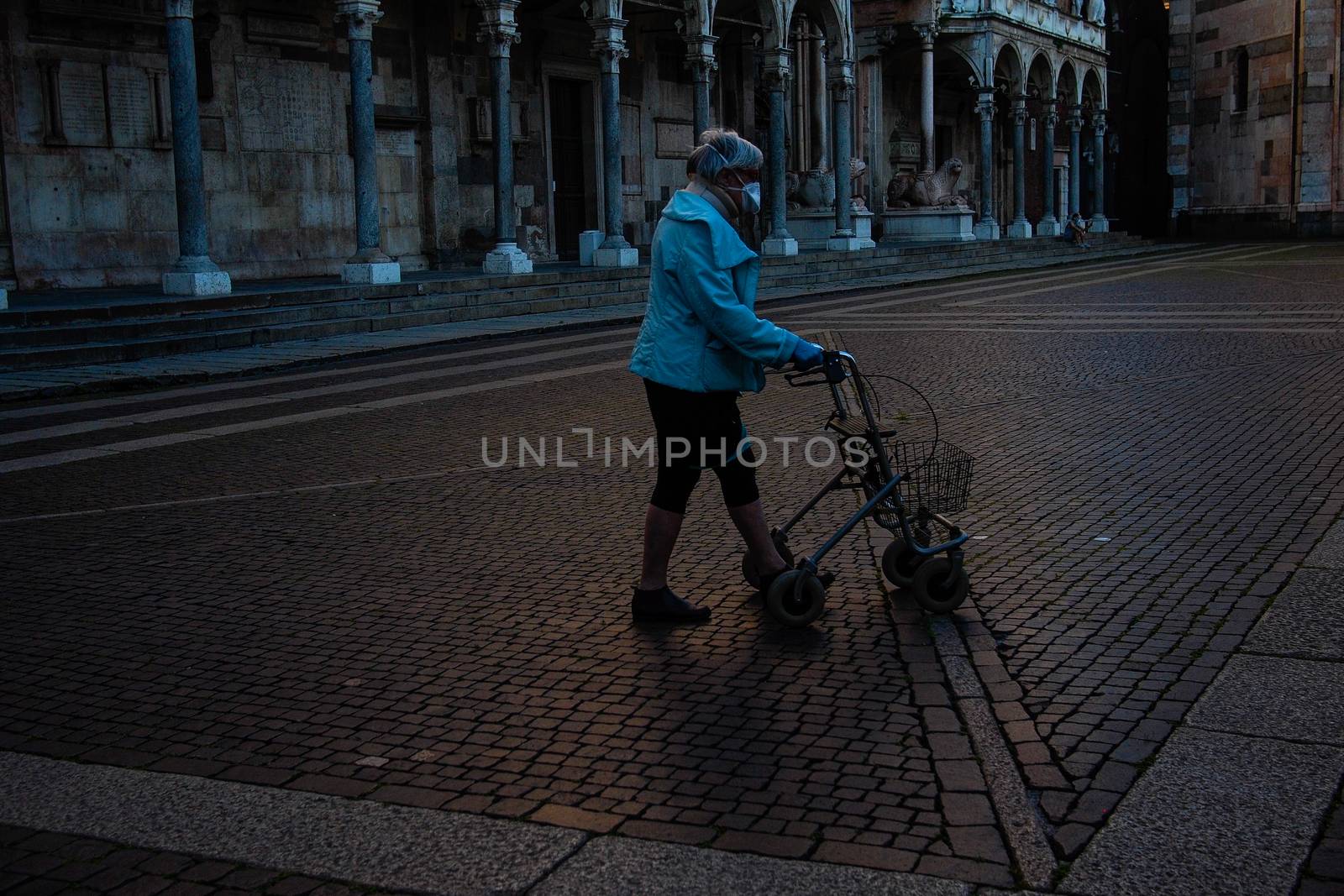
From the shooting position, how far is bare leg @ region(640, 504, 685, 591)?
16.7 ft

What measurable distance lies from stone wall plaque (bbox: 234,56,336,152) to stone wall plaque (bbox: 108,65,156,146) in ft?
5.50

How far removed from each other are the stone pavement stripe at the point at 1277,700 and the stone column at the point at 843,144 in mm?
25791

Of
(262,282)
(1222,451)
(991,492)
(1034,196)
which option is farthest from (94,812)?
(1034,196)

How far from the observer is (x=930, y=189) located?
3669cm

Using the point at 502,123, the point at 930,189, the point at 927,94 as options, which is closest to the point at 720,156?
the point at 502,123

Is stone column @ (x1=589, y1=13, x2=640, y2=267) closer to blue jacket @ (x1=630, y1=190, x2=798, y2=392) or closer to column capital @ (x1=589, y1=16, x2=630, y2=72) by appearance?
column capital @ (x1=589, y1=16, x2=630, y2=72)

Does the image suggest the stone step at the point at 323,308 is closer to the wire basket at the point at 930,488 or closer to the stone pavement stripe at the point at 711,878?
the wire basket at the point at 930,488

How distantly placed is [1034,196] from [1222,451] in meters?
42.9

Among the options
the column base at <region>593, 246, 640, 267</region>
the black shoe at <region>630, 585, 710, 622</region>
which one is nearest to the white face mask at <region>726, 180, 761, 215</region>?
the black shoe at <region>630, 585, 710, 622</region>

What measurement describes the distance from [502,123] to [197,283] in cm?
636

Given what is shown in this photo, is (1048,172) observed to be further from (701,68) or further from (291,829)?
(291,829)

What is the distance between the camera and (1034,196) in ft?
161

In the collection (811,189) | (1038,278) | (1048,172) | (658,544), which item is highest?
(1048,172)

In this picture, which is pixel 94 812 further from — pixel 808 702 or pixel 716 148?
pixel 716 148
